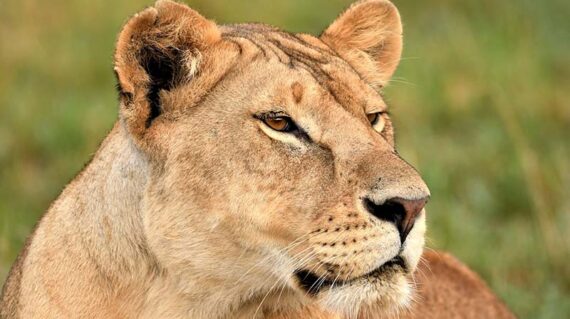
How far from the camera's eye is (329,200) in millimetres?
3385

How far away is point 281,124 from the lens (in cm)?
352

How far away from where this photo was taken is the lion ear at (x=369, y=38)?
169 inches

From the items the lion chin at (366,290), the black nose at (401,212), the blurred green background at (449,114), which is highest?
the black nose at (401,212)

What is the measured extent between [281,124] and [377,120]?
46 centimetres

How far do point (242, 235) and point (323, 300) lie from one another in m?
0.29

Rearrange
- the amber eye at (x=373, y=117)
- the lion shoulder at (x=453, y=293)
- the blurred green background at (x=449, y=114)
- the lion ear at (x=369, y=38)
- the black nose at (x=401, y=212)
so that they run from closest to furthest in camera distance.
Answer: the black nose at (x=401, y=212), the amber eye at (x=373, y=117), the lion ear at (x=369, y=38), the lion shoulder at (x=453, y=293), the blurred green background at (x=449, y=114)

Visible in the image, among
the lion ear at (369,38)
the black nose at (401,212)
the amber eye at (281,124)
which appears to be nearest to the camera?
the black nose at (401,212)

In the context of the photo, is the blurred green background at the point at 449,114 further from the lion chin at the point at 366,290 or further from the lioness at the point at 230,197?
the lion chin at the point at 366,290

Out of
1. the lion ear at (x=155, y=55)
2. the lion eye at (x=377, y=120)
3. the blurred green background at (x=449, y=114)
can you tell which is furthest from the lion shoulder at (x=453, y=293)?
the lion ear at (x=155, y=55)

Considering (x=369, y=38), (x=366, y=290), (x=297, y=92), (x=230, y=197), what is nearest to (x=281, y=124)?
(x=297, y=92)

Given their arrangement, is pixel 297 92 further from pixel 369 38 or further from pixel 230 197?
pixel 369 38

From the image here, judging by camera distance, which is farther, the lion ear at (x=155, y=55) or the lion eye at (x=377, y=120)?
the lion eye at (x=377, y=120)

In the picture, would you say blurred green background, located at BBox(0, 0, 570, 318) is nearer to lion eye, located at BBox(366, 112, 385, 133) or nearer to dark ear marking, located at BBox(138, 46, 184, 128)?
lion eye, located at BBox(366, 112, 385, 133)

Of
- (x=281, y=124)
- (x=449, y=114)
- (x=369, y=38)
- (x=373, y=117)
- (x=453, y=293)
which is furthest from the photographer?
(x=449, y=114)
